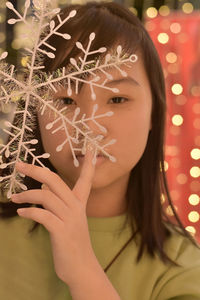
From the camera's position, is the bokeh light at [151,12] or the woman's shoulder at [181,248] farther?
the bokeh light at [151,12]

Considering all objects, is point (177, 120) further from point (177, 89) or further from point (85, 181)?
point (85, 181)

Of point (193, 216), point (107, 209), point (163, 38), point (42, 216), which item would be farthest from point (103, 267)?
point (163, 38)

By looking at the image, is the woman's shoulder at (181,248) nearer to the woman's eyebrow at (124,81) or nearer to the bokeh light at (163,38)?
the woman's eyebrow at (124,81)

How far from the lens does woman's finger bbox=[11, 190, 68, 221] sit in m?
0.50

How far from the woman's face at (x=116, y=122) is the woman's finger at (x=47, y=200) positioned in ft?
0.32

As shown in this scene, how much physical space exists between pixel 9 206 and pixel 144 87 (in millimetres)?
291

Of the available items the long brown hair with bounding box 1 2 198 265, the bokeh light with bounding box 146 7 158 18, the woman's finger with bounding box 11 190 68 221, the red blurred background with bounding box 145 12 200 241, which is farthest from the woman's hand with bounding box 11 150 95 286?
the bokeh light with bounding box 146 7 158 18

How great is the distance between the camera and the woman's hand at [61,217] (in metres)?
0.50

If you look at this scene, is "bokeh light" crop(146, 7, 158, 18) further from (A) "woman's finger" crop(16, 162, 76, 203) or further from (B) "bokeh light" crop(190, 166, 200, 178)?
(A) "woman's finger" crop(16, 162, 76, 203)

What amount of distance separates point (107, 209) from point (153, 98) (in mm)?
192

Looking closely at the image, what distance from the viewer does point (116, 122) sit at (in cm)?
60

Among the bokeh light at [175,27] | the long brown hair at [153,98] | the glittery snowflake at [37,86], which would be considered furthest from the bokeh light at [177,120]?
the glittery snowflake at [37,86]

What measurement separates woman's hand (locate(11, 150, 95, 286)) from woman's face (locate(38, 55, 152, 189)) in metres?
0.09

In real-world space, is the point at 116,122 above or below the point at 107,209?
above
